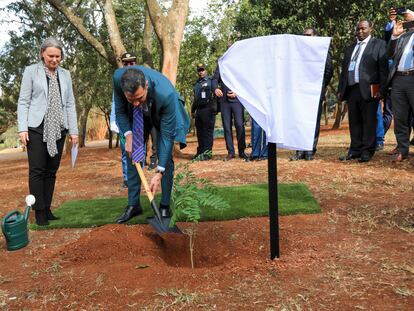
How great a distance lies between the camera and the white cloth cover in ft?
9.21

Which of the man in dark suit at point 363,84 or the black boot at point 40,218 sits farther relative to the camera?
the man in dark suit at point 363,84

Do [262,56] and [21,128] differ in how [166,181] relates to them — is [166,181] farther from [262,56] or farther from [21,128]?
[262,56]

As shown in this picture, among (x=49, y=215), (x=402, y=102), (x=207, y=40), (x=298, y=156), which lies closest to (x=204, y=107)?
(x=298, y=156)

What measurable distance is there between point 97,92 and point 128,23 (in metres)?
3.88

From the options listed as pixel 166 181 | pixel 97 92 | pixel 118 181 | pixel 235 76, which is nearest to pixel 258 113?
pixel 235 76

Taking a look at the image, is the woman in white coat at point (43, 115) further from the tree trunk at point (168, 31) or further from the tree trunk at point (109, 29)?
the tree trunk at point (109, 29)

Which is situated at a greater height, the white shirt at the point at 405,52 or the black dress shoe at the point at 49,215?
the white shirt at the point at 405,52

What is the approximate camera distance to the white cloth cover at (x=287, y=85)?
2.81m

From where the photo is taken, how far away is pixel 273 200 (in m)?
3.04

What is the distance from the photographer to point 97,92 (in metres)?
21.7

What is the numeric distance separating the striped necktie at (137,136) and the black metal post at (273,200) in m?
1.47

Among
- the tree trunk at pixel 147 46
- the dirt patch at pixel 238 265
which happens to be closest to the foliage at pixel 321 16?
the tree trunk at pixel 147 46

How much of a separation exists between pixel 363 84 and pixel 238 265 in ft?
15.1

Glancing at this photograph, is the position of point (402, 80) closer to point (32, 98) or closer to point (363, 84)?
point (363, 84)
